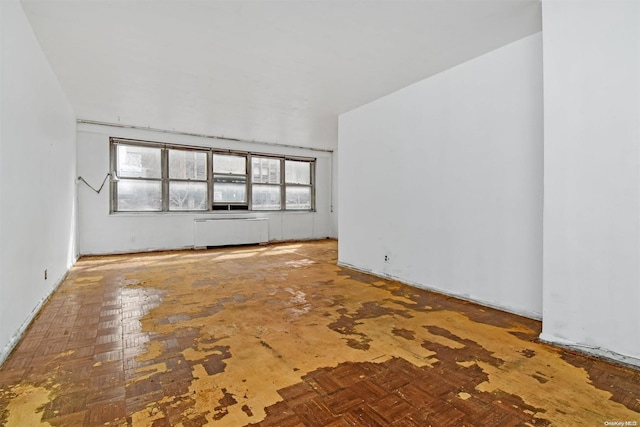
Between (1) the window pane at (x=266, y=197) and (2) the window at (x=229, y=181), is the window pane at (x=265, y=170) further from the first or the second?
(2) the window at (x=229, y=181)

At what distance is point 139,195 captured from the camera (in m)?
6.97

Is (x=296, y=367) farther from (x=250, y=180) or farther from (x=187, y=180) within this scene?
(x=250, y=180)

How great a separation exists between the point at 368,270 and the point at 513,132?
263cm

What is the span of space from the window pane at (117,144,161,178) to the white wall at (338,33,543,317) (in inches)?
187

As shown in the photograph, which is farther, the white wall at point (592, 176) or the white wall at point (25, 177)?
the white wall at point (25, 177)

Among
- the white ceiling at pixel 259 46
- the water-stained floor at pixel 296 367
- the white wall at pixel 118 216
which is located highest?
the white ceiling at pixel 259 46

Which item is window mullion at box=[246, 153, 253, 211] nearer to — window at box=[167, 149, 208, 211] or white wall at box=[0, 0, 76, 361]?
window at box=[167, 149, 208, 211]

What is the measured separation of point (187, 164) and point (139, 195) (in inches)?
48.1

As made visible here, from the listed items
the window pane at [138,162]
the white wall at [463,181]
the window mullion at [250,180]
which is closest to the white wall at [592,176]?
the white wall at [463,181]

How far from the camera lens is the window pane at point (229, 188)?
780 centimetres

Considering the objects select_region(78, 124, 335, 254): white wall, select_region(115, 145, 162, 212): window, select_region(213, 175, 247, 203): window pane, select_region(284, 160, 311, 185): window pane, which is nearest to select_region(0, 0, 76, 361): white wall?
select_region(78, 124, 335, 254): white wall

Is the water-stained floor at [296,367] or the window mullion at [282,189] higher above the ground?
the window mullion at [282,189]

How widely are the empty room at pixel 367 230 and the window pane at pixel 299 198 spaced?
3774 mm

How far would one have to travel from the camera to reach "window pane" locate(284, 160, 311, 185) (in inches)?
352
